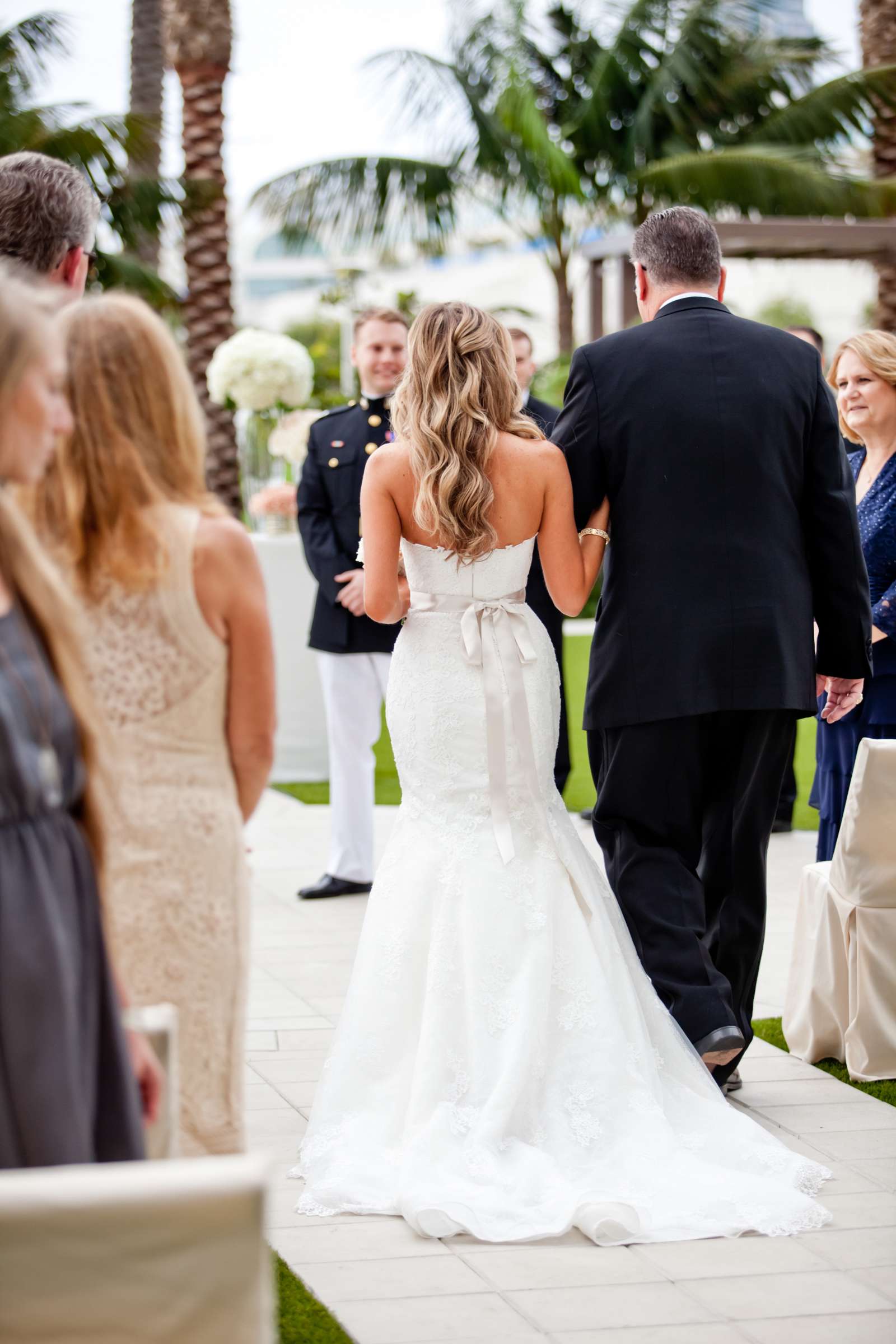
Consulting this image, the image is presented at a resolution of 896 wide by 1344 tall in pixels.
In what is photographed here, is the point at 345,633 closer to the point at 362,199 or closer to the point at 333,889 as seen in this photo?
the point at 333,889

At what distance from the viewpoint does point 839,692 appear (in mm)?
4512

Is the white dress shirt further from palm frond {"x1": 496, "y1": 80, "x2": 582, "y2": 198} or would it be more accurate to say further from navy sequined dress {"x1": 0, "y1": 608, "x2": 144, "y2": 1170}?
palm frond {"x1": 496, "y1": 80, "x2": 582, "y2": 198}

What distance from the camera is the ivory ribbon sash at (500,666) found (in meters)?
4.01

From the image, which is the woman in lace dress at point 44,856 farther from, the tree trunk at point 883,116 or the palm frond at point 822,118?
the palm frond at point 822,118

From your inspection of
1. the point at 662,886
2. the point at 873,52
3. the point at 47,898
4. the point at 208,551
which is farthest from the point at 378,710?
the point at 873,52

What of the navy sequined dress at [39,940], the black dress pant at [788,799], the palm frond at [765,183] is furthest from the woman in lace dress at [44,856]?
the palm frond at [765,183]

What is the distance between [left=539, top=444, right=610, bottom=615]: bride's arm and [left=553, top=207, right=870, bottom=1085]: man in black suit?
6cm

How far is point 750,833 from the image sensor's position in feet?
13.9

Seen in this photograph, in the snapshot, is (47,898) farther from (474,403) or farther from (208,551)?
(474,403)

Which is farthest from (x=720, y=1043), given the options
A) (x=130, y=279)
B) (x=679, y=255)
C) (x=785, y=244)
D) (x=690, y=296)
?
(x=130, y=279)

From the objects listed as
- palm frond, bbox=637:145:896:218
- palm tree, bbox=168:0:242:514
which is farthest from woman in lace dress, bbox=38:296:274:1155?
palm frond, bbox=637:145:896:218

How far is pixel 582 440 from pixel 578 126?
16.1 meters

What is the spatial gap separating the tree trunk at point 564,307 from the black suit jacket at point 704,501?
15.4 meters

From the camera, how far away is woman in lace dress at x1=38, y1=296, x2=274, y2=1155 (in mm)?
2410
